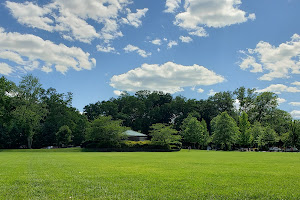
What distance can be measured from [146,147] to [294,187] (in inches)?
1693

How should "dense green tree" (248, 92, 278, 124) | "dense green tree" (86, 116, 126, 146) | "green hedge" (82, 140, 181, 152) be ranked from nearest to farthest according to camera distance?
"green hedge" (82, 140, 181, 152) → "dense green tree" (86, 116, 126, 146) → "dense green tree" (248, 92, 278, 124)

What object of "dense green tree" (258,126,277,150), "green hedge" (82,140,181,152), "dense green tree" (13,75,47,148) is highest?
"dense green tree" (13,75,47,148)

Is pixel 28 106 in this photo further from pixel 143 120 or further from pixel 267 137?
pixel 267 137

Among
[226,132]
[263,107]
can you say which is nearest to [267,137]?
[226,132]

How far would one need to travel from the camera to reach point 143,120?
85250 mm

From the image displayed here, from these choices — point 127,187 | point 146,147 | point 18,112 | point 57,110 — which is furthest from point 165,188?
point 57,110

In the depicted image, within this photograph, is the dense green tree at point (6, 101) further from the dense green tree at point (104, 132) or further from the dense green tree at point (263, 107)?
the dense green tree at point (263, 107)

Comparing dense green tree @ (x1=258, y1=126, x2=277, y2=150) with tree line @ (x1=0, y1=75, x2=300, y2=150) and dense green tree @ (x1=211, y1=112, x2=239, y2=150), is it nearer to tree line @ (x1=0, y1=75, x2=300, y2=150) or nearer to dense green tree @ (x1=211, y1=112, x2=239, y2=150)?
tree line @ (x1=0, y1=75, x2=300, y2=150)

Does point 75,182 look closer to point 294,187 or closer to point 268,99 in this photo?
point 294,187

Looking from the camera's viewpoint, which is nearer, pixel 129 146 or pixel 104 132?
pixel 129 146

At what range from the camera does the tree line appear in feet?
171

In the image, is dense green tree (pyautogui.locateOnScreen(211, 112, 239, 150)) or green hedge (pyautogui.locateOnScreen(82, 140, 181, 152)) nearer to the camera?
green hedge (pyautogui.locateOnScreen(82, 140, 181, 152))

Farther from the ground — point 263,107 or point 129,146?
point 263,107

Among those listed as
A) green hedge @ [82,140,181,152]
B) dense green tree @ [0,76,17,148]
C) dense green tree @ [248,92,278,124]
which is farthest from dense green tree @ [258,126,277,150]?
dense green tree @ [0,76,17,148]
